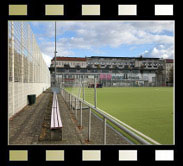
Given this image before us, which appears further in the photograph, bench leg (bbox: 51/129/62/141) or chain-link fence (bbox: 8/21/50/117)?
chain-link fence (bbox: 8/21/50/117)

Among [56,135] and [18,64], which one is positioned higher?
[18,64]

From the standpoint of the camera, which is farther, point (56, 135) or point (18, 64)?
point (18, 64)

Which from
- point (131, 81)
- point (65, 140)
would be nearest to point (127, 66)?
point (131, 81)

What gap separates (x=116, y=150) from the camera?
2443mm

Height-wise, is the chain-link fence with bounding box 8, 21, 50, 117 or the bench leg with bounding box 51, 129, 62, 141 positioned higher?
the chain-link fence with bounding box 8, 21, 50, 117

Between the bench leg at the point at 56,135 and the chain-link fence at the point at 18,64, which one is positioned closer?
the bench leg at the point at 56,135

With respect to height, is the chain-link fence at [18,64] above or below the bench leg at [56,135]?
above
